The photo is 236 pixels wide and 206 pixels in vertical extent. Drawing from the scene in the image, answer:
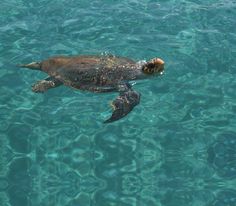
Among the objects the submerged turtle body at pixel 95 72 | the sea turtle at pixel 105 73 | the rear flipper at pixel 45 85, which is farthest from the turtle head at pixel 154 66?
the rear flipper at pixel 45 85

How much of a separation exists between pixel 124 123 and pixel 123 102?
3.43 ft

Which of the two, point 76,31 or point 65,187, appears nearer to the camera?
point 65,187

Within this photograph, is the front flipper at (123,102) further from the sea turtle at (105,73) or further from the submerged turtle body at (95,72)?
the submerged turtle body at (95,72)

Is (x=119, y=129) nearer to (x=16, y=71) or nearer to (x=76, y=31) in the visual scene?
(x=16, y=71)

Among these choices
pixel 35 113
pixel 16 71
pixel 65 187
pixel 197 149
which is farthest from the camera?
pixel 16 71

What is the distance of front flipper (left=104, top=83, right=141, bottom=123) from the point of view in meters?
8.61

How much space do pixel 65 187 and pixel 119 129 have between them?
1.67m

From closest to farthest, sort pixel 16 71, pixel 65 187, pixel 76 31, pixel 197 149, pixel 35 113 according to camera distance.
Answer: pixel 65 187 → pixel 197 149 → pixel 35 113 → pixel 16 71 → pixel 76 31

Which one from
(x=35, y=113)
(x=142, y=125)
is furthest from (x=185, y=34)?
(x=35, y=113)

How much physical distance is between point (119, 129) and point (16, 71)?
3.18 metres

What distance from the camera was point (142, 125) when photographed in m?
Answer: 9.80

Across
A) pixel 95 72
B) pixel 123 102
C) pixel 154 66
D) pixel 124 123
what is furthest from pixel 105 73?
pixel 124 123

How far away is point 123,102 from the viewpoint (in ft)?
29.0

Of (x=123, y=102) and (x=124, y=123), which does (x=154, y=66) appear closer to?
(x=123, y=102)
